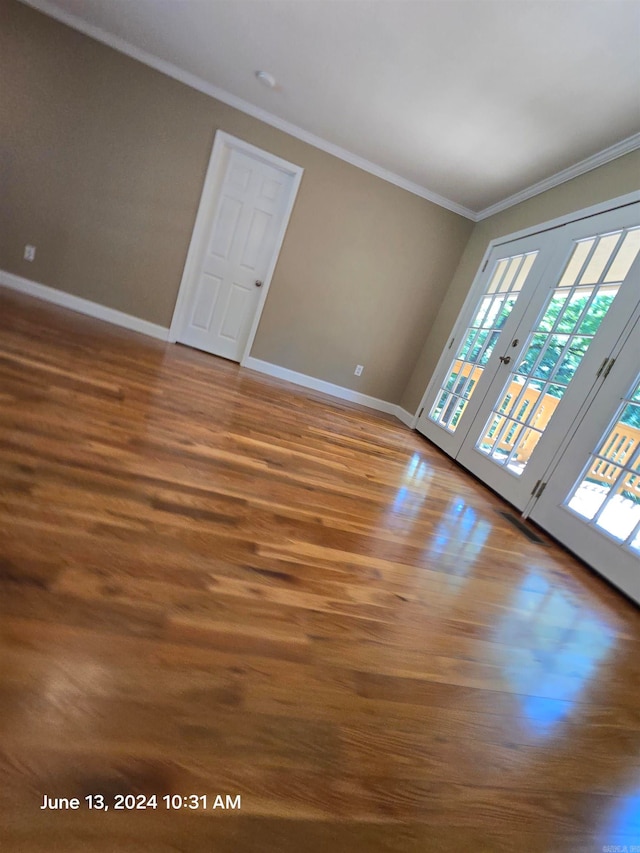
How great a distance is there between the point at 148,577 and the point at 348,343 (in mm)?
3710

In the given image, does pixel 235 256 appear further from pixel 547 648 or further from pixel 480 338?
pixel 547 648

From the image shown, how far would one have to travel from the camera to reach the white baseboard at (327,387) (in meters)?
4.16

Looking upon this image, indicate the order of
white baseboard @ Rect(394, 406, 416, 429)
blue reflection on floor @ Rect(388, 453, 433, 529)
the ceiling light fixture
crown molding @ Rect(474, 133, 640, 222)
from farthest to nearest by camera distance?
white baseboard @ Rect(394, 406, 416, 429)
the ceiling light fixture
crown molding @ Rect(474, 133, 640, 222)
blue reflection on floor @ Rect(388, 453, 433, 529)

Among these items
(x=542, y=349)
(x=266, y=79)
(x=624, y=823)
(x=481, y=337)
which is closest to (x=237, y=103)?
(x=266, y=79)

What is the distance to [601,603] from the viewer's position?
5.17 ft

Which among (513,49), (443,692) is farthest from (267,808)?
(513,49)

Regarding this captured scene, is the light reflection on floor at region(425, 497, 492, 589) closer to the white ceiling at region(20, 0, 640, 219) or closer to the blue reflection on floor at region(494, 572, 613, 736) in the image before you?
the blue reflection on floor at region(494, 572, 613, 736)

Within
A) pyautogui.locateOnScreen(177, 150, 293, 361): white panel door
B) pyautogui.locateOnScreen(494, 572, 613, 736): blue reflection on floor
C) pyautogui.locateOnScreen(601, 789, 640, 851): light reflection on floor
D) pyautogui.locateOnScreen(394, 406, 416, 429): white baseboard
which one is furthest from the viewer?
pyautogui.locateOnScreen(394, 406, 416, 429): white baseboard

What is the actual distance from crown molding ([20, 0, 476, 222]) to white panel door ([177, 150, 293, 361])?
1.17 feet

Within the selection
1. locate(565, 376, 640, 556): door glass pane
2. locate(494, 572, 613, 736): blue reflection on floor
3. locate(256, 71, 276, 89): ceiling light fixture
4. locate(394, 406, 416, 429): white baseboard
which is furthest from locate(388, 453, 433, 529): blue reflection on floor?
locate(256, 71, 276, 89): ceiling light fixture

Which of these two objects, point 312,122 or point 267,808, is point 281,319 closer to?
point 312,122

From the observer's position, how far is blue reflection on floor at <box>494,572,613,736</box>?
3.00 feet

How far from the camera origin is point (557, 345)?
252cm

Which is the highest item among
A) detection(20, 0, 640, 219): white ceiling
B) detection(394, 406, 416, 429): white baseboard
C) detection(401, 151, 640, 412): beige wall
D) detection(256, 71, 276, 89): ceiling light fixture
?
detection(20, 0, 640, 219): white ceiling
